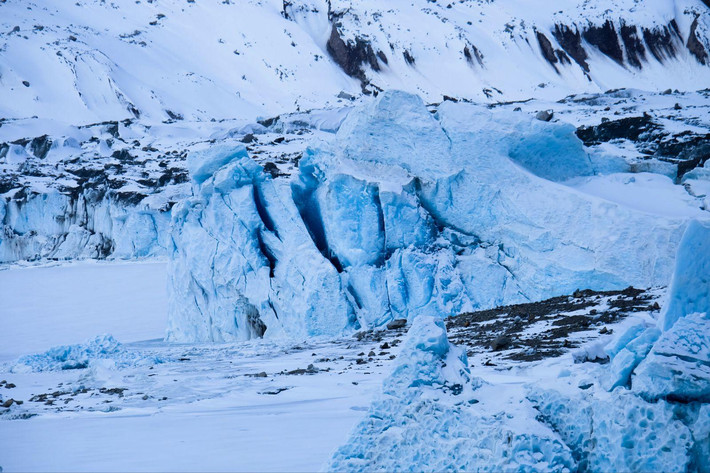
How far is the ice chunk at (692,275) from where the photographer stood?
3945 mm

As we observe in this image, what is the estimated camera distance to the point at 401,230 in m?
11.6

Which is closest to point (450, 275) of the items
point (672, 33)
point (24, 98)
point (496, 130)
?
point (496, 130)

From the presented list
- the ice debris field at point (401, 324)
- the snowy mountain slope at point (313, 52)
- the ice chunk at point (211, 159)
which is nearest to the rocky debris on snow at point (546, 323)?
the ice debris field at point (401, 324)

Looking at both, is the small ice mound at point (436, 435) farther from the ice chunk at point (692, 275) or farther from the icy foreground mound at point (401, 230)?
the icy foreground mound at point (401, 230)

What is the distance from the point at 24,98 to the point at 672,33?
55318mm

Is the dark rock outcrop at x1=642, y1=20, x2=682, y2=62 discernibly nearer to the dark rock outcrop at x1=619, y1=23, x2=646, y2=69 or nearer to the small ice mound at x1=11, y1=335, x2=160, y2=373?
the dark rock outcrop at x1=619, y1=23, x2=646, y2=69

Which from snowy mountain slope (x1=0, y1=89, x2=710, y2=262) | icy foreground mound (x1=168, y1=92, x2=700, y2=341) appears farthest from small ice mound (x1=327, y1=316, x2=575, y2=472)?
snowy mountain slope (x1=0, y1=89, x2=710, y2=262)

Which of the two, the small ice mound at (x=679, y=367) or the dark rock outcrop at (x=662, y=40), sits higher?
the dark rock outcrop at (x=662, y=40)

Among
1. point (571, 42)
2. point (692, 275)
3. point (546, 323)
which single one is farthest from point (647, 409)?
point (571, 42)

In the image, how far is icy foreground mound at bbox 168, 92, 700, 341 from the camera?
10.4m

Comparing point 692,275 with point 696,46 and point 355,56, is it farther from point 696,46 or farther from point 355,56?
point 696,46

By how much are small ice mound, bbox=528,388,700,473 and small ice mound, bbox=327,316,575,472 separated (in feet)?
0.59

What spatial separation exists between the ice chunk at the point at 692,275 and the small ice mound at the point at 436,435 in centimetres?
152

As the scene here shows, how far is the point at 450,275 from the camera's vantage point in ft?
36.7
